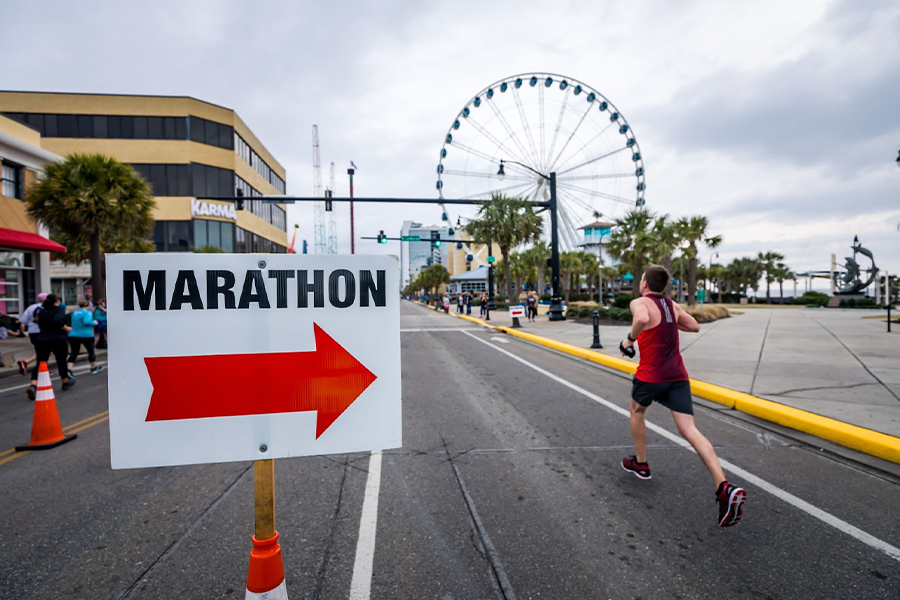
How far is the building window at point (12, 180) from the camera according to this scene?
17.9 meters

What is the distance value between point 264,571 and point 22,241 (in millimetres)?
19547

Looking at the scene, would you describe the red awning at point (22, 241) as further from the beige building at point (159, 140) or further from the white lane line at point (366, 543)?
the beige building at point (159, 140)

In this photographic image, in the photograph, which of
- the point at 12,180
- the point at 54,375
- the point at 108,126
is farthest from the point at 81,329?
the point at 108,126

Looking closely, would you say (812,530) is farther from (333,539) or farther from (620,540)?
(333,539)

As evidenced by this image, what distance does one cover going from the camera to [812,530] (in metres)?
3.30

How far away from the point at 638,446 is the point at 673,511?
653mm

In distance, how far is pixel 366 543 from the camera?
10.5ft

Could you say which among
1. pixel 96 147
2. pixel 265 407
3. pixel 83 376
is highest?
pixel 96 147

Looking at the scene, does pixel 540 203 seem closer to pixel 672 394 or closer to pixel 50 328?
pixel 50 328

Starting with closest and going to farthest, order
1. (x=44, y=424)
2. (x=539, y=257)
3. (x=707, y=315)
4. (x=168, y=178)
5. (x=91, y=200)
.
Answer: (x=44, y=424) < (x=91, y=200) < (x=707, y=315) < (x=168, y=178) < (x=539, y=257)

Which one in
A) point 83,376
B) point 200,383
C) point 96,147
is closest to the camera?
point 200,383

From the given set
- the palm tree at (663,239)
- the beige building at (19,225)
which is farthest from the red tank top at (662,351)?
the palm tree at (663,239)

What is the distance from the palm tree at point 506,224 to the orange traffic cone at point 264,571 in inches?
1555

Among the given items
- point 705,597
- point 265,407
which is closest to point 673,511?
point 705,597
